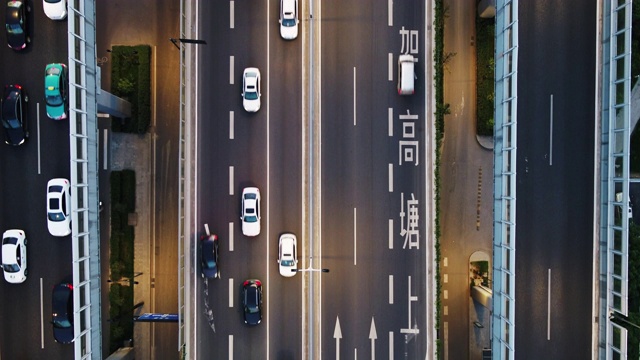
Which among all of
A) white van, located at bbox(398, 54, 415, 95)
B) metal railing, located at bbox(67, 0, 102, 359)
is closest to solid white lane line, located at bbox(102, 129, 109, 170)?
metal railing, located at bbox(67, 0, 102, 359)

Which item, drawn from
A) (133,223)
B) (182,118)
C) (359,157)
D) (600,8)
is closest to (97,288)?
(133,223)

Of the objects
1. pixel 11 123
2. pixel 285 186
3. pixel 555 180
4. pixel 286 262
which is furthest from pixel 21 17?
pixel 555 180

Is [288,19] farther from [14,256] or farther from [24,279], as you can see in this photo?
[24,279]

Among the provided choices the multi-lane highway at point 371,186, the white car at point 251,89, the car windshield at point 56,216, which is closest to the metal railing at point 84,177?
the car windshield at point 56,216

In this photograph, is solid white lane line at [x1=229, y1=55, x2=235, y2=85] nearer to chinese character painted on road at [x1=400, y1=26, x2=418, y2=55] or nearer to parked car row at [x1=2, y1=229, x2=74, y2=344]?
chinese character painted on road at [x1=400, y1=26, x2=418, y2=55]

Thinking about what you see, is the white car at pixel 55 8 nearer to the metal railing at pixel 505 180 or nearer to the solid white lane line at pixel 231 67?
the solid white lane line at pixel 231 67
